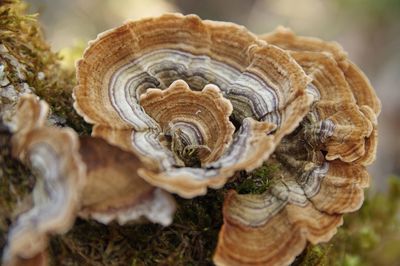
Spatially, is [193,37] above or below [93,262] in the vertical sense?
above

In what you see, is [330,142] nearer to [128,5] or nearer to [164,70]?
[164,70]

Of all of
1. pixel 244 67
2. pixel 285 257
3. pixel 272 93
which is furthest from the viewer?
pixel 244 67

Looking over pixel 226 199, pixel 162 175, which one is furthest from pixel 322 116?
pixel 162 175

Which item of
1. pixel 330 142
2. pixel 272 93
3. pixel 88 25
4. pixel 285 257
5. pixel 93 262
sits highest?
pixel 272 93

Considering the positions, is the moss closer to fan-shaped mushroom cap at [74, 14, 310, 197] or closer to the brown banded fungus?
the brown banded fungus

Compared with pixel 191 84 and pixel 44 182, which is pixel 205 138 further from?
pixel 44 182

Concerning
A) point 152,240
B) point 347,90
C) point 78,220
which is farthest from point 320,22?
point 78,220

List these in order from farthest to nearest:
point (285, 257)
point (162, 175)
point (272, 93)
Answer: point (272, 93)
point (285, 257)
point (162, 175)
